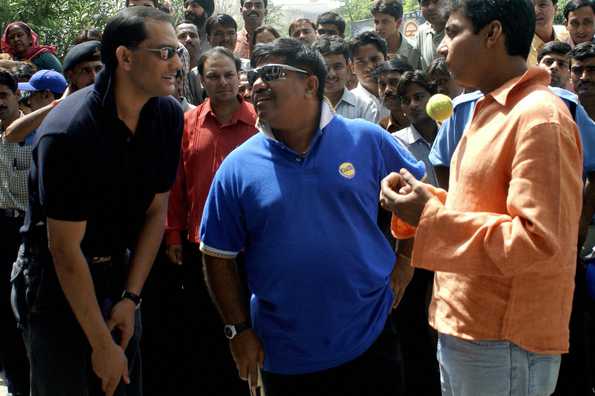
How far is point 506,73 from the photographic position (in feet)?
8.02

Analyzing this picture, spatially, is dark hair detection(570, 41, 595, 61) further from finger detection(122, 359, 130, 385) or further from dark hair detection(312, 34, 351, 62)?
finger detection(122, 359, 130, 385)

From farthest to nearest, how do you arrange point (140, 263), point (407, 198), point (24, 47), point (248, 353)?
1. point (24, 47)
2. point (140, 263)
3. point (248, 353)
4. point (407, 198)

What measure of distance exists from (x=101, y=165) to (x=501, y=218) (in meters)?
A: 1.53

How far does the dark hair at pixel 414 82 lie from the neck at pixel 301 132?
2.04 meters

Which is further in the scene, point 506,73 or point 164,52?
point 164,52

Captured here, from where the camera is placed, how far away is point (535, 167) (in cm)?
213

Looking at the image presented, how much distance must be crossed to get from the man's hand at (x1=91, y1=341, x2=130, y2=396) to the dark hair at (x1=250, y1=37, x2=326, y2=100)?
1.28m

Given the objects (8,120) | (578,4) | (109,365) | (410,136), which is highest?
(578,4)

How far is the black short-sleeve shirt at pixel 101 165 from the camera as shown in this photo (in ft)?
9.37

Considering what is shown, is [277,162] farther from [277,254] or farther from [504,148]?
[504,148]

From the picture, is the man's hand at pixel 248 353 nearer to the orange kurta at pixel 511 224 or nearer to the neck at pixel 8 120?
the orange kurta at pixel 511 224

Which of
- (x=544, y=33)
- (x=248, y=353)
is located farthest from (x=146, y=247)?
(x=544, y=33)

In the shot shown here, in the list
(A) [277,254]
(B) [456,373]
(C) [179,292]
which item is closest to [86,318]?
(A) [277,254]

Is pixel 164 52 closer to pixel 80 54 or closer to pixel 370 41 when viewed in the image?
pixel 80 54
